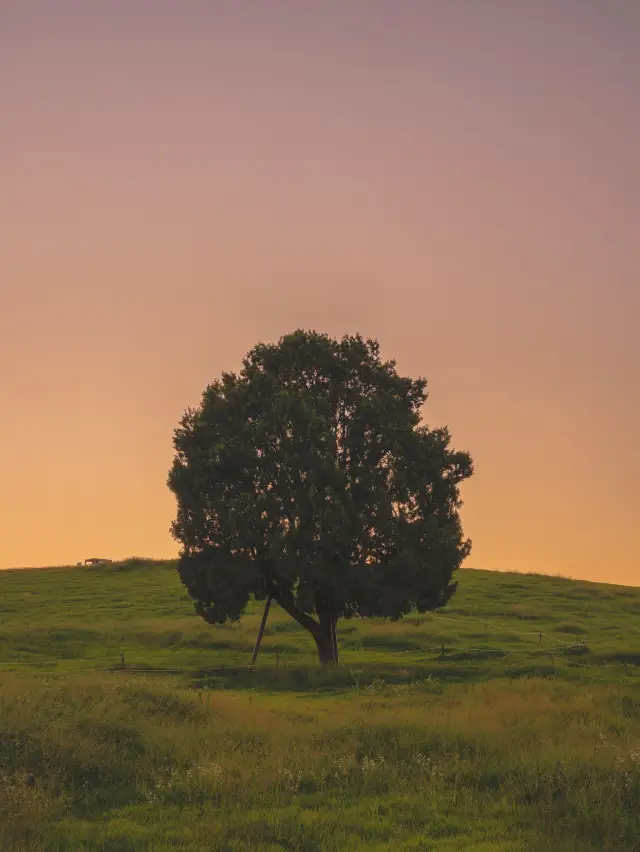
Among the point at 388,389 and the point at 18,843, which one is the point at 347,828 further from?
the point at 388,389

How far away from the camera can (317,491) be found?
49.3 meters

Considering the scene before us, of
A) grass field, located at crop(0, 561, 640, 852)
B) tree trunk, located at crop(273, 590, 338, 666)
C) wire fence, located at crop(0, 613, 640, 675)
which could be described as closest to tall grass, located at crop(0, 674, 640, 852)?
grass field, located at crop(0, 561, 640, 852)

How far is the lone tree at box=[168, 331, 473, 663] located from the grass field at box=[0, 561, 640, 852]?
466 centimetres

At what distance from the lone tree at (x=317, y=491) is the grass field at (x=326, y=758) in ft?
15.3

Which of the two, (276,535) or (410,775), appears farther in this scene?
(276,535)

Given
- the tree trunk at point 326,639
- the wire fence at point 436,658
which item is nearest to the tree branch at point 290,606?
the tree trunk at point 326,639

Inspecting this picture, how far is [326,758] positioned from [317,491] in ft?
89.1

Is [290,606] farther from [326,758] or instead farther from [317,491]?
[326,758]

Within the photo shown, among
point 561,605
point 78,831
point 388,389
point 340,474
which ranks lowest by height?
point 78,831

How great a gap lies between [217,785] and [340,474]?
29874mm

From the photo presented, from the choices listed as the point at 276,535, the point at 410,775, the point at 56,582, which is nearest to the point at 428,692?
the point at 276,535

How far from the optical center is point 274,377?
53.6 m

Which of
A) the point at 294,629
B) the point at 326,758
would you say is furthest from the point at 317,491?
the point at 326,758

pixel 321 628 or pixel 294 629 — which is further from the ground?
pixel 321 628
